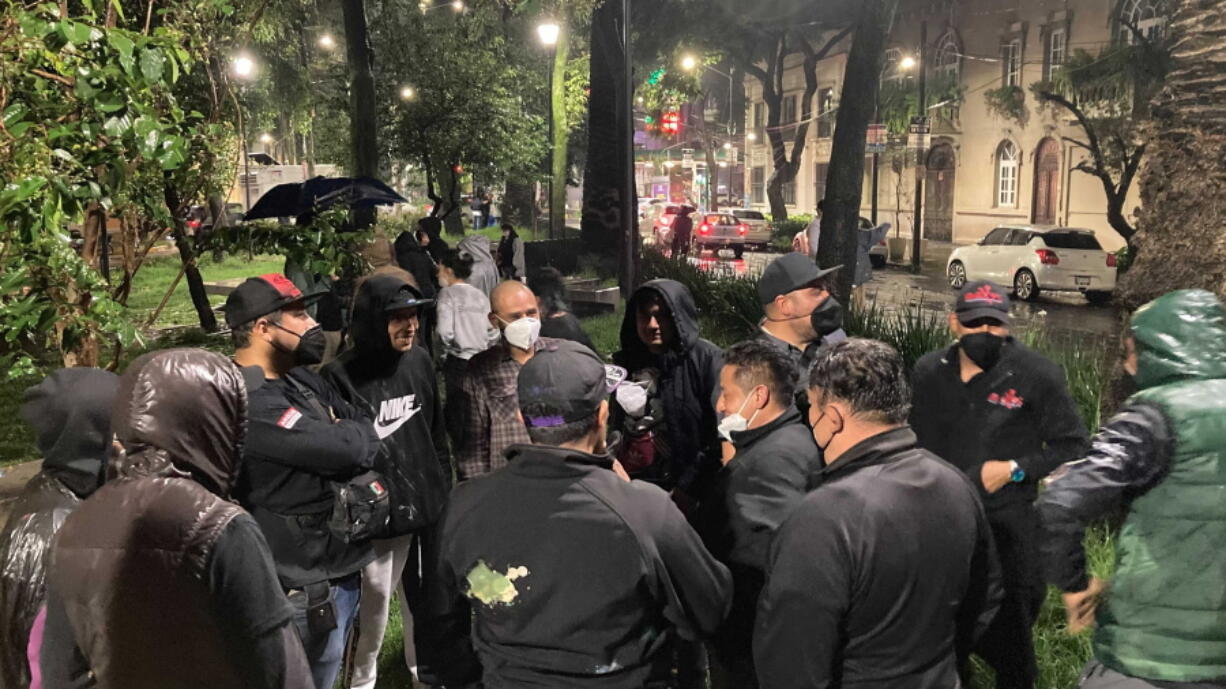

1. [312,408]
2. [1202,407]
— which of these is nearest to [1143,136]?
[1202,407]

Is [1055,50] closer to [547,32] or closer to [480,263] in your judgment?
[547,32]

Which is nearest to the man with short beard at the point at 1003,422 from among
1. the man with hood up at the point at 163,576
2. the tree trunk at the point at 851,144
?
the man with hood up at the point at 163,576

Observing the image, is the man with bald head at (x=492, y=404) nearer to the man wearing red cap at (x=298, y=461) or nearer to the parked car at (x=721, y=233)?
the man wearing red cap at (x=298, y=461)

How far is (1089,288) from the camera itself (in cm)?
1995

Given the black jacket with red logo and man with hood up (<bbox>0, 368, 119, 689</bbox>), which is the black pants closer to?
the black jacket with red logo

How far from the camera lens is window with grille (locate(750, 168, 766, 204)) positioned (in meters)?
68.7

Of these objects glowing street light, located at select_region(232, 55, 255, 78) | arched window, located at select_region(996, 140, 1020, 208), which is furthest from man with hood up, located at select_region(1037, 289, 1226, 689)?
arched window, located at select_region(996, 140, 1020, 208)

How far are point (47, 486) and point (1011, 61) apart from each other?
132 feet

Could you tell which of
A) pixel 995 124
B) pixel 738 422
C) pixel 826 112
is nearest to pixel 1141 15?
pixel 995 124

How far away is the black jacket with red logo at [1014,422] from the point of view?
4.13m

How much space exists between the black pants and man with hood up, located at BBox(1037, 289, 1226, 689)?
0.38m

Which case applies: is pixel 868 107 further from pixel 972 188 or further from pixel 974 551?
pixel 972 188

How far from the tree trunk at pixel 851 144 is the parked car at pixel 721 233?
18676 mm

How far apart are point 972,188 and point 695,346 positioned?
3749 centimetres
